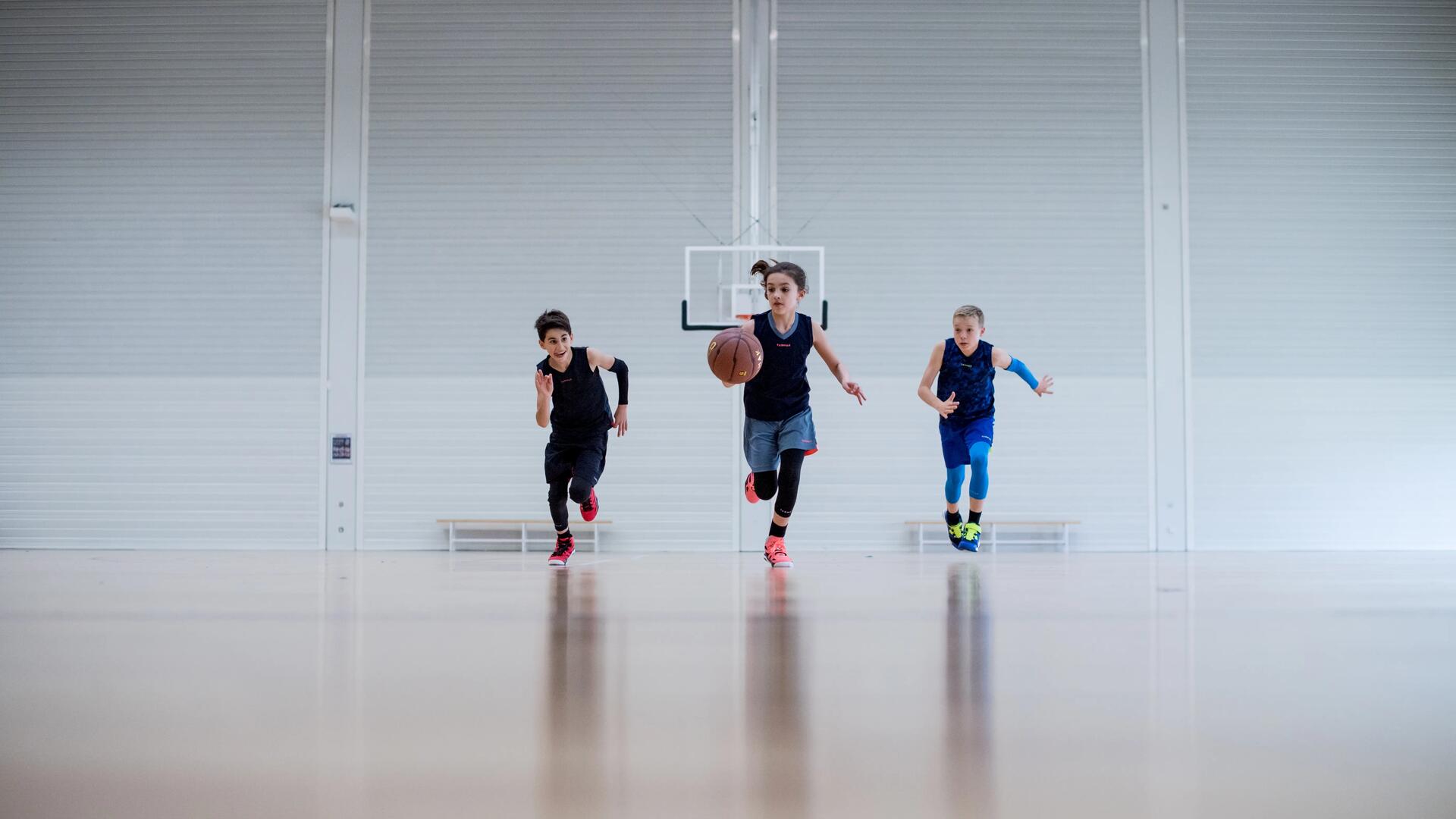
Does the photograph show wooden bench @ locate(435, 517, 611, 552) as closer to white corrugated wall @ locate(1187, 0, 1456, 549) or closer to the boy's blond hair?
the boy's blond hair

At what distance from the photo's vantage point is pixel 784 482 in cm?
497

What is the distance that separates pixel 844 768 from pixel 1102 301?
9.18 m

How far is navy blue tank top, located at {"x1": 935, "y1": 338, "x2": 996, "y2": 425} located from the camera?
5.82m

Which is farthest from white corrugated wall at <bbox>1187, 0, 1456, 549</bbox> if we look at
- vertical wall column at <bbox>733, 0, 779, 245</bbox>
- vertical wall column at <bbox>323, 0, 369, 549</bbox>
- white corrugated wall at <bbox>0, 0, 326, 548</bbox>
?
white corrugated wall at <bbox>0, 0, 326, 548</bbox>

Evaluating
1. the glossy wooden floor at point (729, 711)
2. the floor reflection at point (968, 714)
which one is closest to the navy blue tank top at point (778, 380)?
the glossy wooden floor at point (729, 711)

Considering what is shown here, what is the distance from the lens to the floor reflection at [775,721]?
0.73m

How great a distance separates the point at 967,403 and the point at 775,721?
5.03 meters

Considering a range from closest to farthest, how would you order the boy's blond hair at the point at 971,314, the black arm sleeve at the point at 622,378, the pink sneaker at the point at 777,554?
1. the pink sneaker at the point at 777,554
2. the black arm sleeve at the point at 622,378
3. the boy's blond hair at the point at 971,314

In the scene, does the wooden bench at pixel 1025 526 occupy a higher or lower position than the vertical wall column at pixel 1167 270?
lower

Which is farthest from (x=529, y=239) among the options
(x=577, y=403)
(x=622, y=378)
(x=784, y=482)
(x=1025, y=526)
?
(x=1025, y=526)

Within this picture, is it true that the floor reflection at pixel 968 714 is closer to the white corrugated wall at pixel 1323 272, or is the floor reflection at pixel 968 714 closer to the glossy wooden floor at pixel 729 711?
the glossy wooden floor at pixel 729 711

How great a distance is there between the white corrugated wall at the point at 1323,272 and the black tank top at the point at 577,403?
20.6 feet

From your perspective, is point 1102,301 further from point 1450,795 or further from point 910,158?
point 1450,795

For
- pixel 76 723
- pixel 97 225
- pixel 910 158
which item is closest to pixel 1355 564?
pixel 910 158
